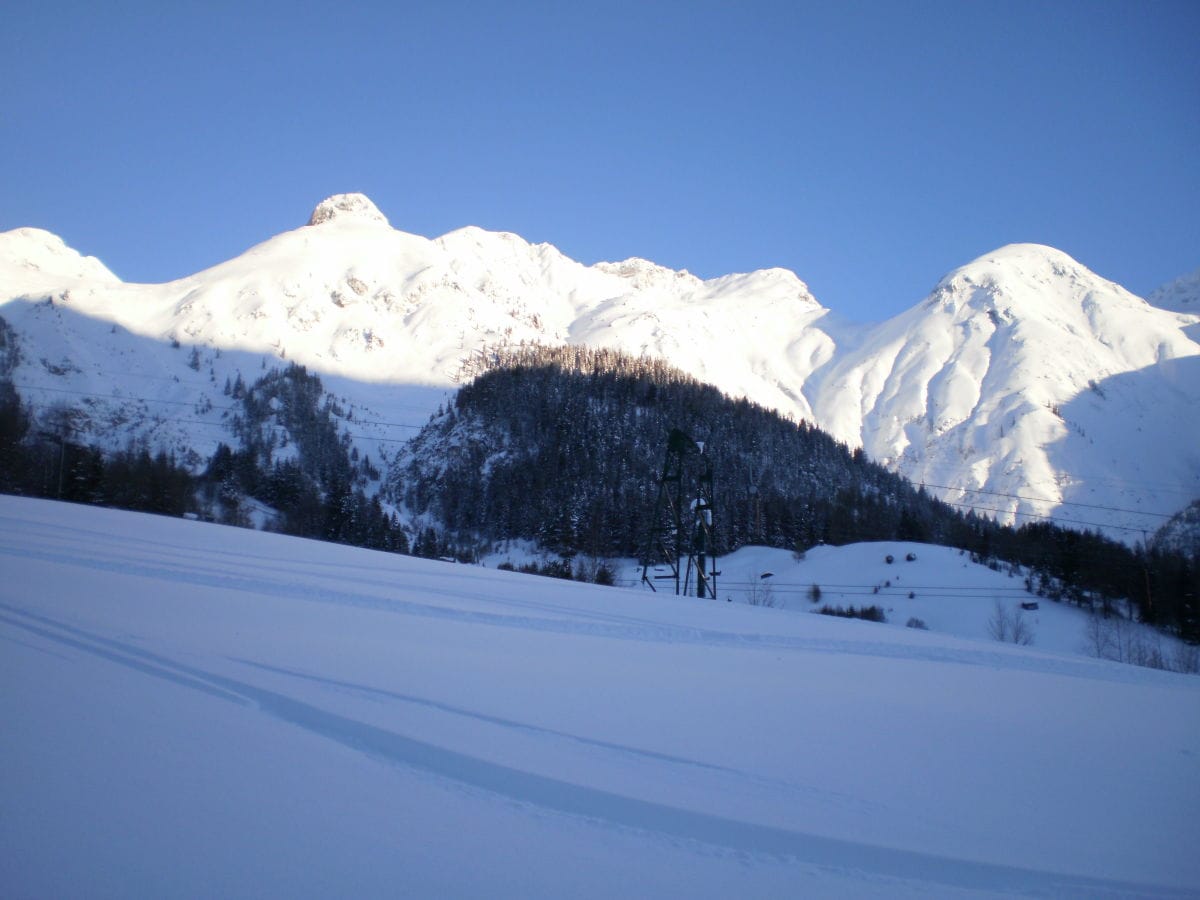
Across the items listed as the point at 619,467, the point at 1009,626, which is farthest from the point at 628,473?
the point at 1009,626

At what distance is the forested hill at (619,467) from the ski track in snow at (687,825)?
70.6 meters

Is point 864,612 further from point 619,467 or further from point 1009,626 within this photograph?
point 619,467

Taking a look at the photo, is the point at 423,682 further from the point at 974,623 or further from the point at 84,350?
the point at 84,350

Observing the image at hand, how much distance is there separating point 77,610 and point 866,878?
375 inches

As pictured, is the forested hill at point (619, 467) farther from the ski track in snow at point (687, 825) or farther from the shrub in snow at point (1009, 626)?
the ski track in snow at point (687, 825)

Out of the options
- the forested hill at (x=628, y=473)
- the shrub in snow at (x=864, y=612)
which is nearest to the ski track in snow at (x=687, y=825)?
the shrub in snow at (x=864, y=612)

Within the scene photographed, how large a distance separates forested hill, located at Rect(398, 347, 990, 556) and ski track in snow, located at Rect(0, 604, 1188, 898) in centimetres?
7063

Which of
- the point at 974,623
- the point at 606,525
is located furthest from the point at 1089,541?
the point at 606,525

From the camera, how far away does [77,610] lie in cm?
879

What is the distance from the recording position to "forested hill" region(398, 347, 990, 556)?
8594cm

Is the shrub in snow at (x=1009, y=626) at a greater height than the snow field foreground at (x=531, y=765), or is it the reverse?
the snow field foreground at (x=531, y=765)

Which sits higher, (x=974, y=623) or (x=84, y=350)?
(x=84, y=350)

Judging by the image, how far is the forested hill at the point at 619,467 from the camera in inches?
3383

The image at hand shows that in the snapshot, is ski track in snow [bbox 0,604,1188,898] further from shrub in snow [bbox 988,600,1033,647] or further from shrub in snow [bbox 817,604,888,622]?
shrub in snow [bbox 988,600,1033,647]
